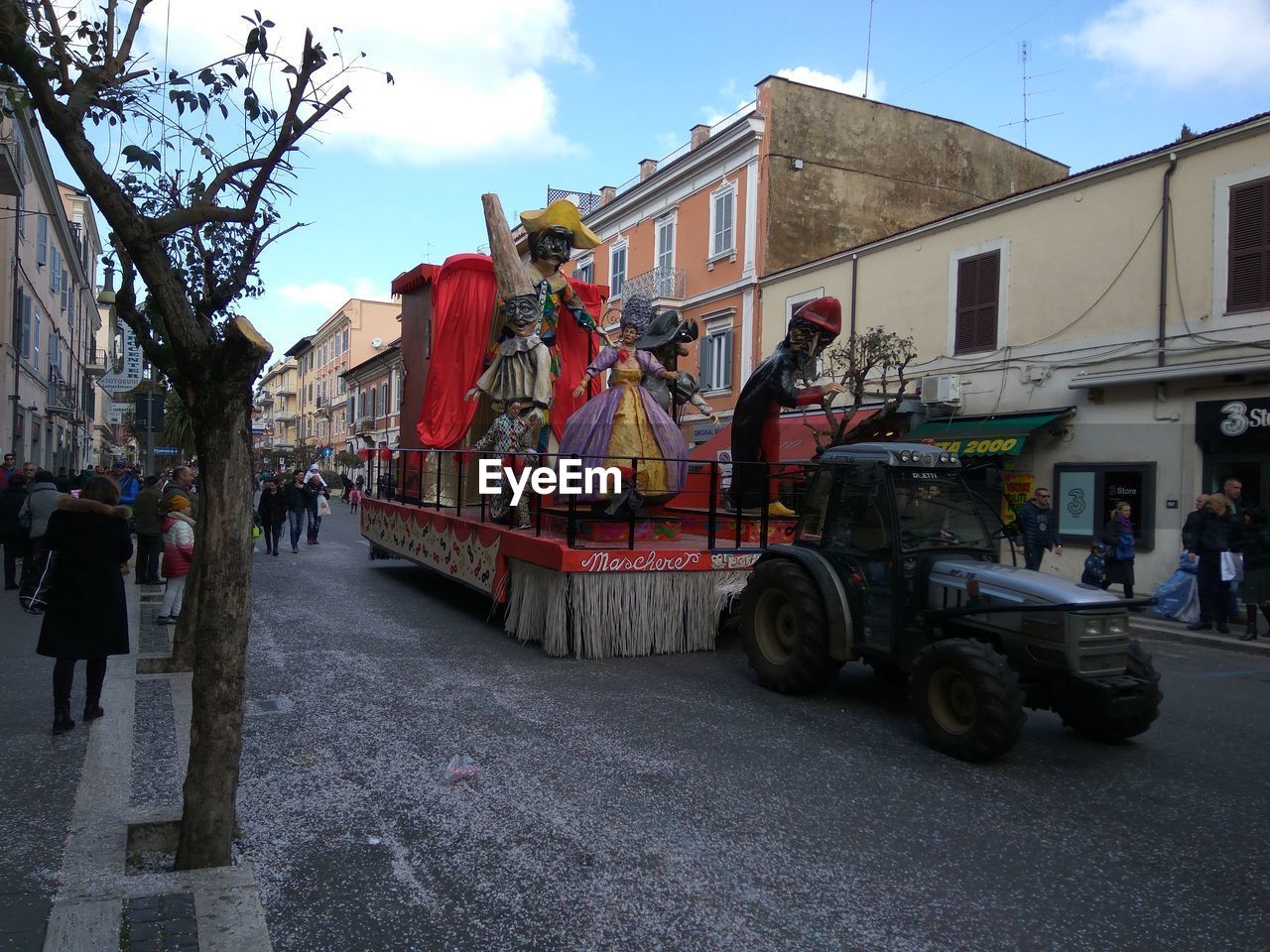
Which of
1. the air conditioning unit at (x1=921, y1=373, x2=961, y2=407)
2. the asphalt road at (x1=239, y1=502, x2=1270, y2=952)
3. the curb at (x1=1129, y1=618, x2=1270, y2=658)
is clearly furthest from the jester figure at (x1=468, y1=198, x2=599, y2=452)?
the air conditioning unit at (x1=921, y1=373, x2=961, y2=407)

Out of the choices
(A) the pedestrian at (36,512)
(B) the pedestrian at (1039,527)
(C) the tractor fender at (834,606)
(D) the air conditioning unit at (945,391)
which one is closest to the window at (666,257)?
(D) the air conditioning unit at (945,391)

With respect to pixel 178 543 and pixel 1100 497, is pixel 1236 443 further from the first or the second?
pixel 178 543

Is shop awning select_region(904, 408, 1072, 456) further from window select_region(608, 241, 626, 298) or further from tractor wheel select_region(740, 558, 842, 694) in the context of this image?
window select_region(608, 241, 626, 298)

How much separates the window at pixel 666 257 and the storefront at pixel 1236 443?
15.6 meters

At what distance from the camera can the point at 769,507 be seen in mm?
9523

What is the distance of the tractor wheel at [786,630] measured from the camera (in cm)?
633

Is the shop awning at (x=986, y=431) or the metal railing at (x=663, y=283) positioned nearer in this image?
the shop awning at (x=986, y=431)

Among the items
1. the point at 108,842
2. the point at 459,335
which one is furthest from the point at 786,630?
the point at 459,335

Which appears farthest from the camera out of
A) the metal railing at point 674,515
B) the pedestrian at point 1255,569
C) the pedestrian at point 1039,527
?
the pedestrian at point 1039,527

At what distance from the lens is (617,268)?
97.4 ft

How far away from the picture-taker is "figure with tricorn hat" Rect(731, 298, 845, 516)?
346 inches

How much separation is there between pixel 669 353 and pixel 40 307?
22622 millimetres

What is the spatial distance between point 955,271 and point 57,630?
15439mm

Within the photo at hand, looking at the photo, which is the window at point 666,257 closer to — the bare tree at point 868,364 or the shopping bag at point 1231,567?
the bare tree at point 868,364
